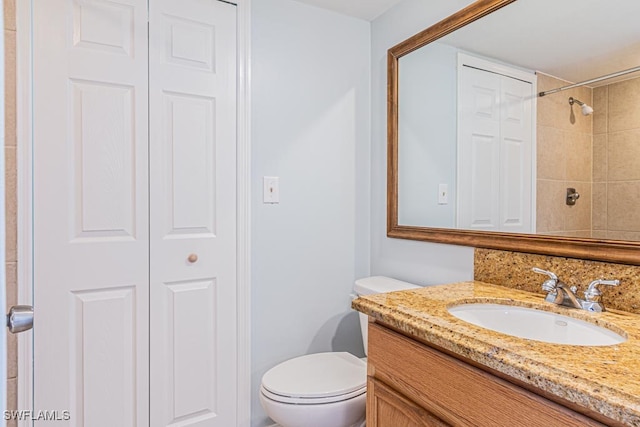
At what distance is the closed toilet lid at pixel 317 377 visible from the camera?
1363 mm

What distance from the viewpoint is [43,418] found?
134 cm

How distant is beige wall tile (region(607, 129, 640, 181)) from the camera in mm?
1046

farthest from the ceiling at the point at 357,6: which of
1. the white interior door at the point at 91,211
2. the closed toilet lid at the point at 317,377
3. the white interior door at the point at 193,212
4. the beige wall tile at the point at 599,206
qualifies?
the closed toilet lid at the point at 317,377

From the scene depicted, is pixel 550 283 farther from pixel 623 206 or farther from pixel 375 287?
pixel 375 287

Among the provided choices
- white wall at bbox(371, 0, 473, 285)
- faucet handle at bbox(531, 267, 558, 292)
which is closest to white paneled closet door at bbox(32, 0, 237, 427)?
white wall at bbox(371, 0, 473, 285)

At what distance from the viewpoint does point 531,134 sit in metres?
1.29

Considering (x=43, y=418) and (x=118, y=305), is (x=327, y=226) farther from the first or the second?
(x=43, y=418)

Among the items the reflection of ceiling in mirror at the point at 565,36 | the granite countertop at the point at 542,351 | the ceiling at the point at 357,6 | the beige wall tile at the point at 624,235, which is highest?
the ceiling at the point at 357,6

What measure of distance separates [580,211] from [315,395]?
105 centimetres

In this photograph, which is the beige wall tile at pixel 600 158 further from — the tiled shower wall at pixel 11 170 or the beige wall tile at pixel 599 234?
the tiled shower wall at pixel 11 170

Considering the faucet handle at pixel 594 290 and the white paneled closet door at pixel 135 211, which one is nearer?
the faucet handle at pixel 594 290

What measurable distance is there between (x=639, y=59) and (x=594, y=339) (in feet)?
2.50

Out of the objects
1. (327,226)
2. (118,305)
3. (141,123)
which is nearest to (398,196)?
(327,226)

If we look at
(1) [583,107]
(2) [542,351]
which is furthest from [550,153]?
(2) [542,351]
